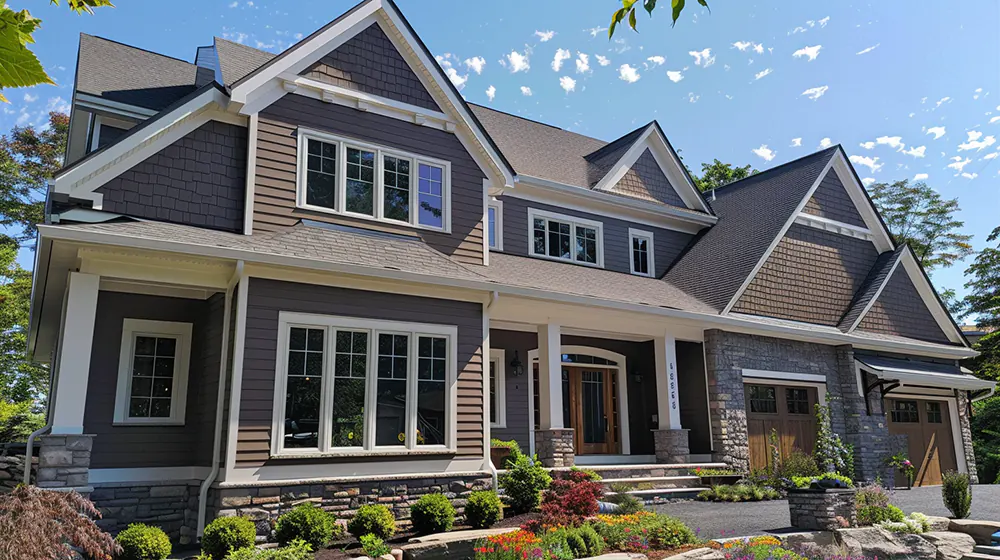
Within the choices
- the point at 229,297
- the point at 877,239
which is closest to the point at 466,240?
the point at 229,297

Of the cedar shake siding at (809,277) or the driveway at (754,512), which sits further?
the cedar shake siding at (809,277)

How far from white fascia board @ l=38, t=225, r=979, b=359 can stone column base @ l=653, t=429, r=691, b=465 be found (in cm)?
222

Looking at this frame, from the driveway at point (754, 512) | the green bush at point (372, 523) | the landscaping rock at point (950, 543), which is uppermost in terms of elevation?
the green bush at point (372, 523)

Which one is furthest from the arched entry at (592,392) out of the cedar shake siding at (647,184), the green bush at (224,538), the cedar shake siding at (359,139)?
the green bush at (224,538)

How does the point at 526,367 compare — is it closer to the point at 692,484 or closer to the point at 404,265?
the point at 692,484

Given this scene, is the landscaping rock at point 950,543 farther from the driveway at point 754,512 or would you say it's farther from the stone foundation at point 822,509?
the driveway at point 754,512

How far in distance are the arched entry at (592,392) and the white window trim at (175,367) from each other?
21.5ft

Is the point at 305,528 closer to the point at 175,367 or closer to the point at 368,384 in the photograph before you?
the point at 368,384

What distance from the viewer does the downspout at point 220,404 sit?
9141 millimetres

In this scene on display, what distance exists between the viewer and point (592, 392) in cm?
1543

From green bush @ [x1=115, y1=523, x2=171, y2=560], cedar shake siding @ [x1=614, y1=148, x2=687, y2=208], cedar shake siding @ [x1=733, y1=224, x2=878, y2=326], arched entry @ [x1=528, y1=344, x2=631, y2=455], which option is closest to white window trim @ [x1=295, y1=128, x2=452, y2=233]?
arched entry @ [x1=528, y1=344, x2=631, y2=455]

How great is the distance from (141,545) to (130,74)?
819 cm

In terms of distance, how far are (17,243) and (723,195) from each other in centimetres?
2558

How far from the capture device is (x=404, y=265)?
10633 mm
